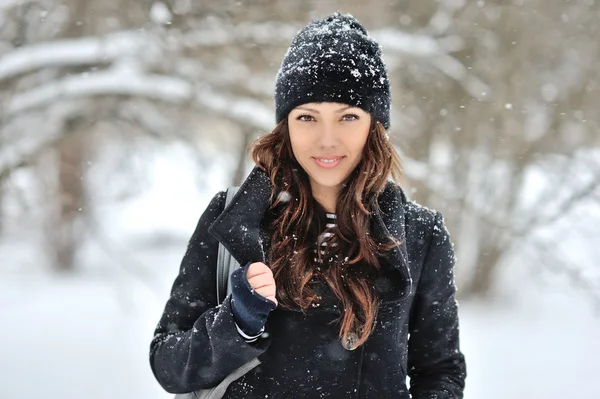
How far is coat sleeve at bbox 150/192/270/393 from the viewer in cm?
136

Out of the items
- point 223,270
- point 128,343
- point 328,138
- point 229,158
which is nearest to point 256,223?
point 223,270

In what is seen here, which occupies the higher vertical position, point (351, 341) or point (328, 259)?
point (328, 259)

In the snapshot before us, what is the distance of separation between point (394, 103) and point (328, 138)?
5673 mm

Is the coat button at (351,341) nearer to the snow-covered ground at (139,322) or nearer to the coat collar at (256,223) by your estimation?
the coat collar at (256,223)

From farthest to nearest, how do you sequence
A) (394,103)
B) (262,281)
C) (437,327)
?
(394,103), (437,327), (262,281)

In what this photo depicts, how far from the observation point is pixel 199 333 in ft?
4.61

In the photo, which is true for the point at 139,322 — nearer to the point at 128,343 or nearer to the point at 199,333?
the point at 128,343

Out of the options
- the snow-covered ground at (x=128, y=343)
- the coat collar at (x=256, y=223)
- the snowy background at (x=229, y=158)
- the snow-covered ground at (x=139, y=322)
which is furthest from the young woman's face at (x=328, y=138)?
the snow-covered ground at (x=128, y=343)

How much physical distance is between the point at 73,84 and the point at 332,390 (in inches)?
137

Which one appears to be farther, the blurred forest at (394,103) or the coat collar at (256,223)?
the blurred forest at (394,103)

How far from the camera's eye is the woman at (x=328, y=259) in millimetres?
1464

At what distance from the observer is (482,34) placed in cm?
673

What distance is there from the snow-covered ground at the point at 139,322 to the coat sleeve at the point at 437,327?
4055 millimetres

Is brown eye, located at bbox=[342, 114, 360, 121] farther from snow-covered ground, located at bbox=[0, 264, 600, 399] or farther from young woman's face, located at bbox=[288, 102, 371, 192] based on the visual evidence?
snow-covered ground, located at bbox=[0, 264, 600, 399]
